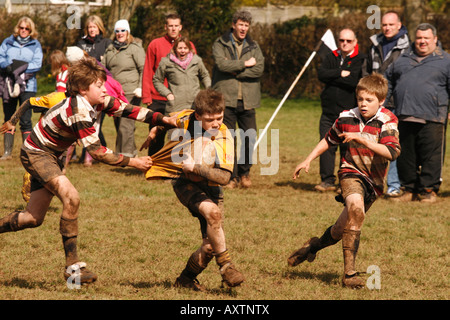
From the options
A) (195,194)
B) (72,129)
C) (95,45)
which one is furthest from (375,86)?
(95,45)

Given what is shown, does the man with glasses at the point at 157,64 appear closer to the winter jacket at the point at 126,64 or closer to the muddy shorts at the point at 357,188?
the winter jacket at the point at 126,64

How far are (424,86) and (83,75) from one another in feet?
18.6

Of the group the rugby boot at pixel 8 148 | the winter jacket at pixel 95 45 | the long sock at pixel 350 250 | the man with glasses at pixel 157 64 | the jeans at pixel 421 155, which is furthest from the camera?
the rugby boot at pixel 8 148

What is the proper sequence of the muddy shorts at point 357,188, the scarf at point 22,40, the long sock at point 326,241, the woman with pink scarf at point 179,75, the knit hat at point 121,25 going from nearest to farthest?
the muddy shorts at point 357,188 → the long sock at point 326,241 → the woman with pink scarf at point 179,75 → the knit hat at point 121,25 → the scarf at point 22,40

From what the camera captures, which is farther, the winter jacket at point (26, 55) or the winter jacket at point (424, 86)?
the winter jacket at point (26, 55)

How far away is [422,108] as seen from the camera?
990 cm

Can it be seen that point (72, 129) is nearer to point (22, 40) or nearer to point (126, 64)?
point (126, 64)

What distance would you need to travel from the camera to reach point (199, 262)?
18.2ft

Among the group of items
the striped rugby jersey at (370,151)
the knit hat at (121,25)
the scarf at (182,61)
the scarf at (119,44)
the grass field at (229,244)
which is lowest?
the grass field at (229,244)

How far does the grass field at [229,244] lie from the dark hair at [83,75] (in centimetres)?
160

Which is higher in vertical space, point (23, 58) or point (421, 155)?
point (23, 58)

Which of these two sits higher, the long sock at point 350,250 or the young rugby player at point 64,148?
the young rugby player at point 64,148

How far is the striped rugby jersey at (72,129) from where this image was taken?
564 centimetres

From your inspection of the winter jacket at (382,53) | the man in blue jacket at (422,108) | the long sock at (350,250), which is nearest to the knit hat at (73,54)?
the winter jacket at (382,53)
